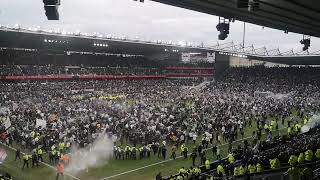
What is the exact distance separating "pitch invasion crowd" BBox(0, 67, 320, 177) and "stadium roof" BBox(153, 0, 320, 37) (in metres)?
8.98

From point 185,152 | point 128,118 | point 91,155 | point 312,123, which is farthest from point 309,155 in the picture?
point 128,118

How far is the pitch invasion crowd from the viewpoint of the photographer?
2719 cm

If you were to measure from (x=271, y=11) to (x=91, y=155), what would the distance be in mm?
14301

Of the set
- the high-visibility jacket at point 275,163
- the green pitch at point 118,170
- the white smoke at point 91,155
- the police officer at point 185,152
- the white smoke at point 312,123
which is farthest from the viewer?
the white smoke at point 312,123

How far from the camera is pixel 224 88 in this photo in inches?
2665

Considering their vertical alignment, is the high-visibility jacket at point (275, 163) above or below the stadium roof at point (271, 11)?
below

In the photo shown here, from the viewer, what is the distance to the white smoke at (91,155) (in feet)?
77.7

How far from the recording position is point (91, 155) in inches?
1006

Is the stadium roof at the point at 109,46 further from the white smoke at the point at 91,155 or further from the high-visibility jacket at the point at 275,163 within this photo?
the high-visibility jacket at the point at 275,163

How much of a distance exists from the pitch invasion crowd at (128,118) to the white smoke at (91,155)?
22.3 inches

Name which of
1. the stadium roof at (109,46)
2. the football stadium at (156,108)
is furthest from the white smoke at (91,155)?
the stadium roof at (109,46)

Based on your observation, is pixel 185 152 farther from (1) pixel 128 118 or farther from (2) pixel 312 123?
(2) pixel 312 123

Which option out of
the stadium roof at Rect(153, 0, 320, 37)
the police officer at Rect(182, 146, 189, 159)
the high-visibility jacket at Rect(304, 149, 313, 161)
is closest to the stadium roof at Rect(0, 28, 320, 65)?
the police officer at Rect(182, 146, 189, 159)

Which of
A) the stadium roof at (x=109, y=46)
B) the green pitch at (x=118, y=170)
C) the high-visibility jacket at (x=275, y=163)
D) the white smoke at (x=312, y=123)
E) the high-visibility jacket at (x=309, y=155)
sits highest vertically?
the stadium roof at (x=109, y=46)
